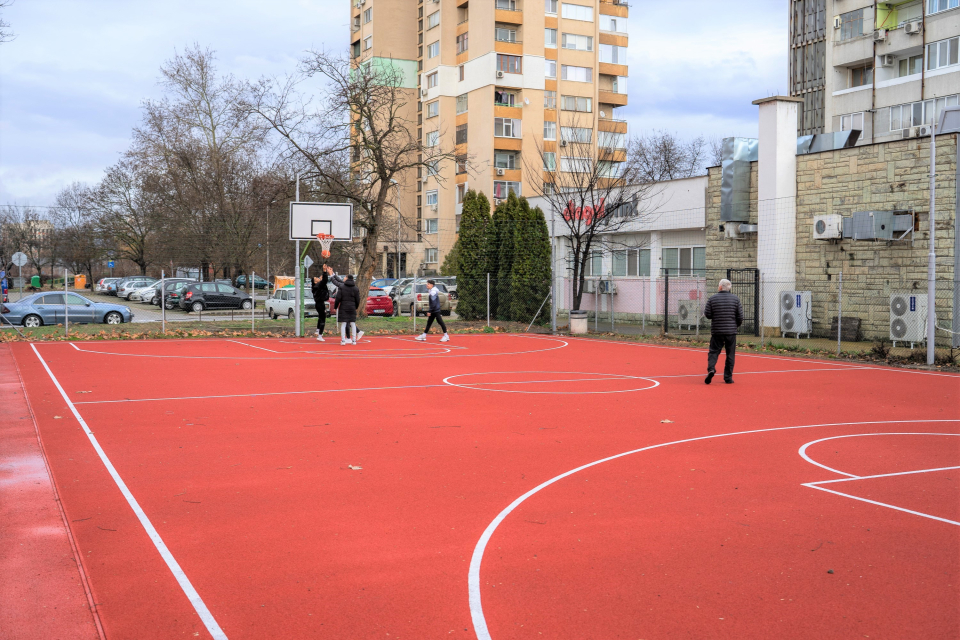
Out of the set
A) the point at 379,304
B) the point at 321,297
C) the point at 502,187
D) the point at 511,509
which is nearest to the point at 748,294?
the point at 321,297

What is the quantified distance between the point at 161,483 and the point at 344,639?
3.97 metres

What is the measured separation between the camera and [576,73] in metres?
64.4

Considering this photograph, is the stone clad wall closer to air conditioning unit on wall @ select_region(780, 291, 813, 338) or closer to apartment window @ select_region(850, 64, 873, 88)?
air conditioning unit on wall @ select_region(780, 291, 813, 338)

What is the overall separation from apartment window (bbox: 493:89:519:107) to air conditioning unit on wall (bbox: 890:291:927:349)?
146ft

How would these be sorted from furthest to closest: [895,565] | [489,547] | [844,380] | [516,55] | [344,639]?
[516,55]
[844,380]
[489,547]
[895,565]
[344,639]

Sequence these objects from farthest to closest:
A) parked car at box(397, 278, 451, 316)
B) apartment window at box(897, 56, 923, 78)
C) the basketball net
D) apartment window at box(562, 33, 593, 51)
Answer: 1. apartment window at box(562, 33, 593, 51)
2. apartment window at box(897, 56, 923, 78)
3. parked car at box(397, 278, 451, 316)
4. the basketball net

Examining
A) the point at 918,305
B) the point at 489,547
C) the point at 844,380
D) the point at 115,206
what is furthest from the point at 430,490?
the point at 115,206

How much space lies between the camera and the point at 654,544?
6027 millimetres

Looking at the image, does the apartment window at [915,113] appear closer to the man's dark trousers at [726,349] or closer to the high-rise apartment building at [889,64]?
the high-rise apartment building at [889,64]

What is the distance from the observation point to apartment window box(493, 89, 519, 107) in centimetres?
6231

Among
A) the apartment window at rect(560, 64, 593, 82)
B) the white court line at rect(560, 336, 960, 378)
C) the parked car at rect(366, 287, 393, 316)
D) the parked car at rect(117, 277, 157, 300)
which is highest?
the apartment window at rect(560, 64, 593, 82)

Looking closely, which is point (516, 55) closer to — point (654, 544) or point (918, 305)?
point (918, 305)

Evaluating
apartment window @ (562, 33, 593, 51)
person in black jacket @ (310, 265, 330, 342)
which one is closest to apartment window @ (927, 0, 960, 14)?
apartment window @ (562, 33, 593, 51)

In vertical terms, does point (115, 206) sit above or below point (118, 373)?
above
